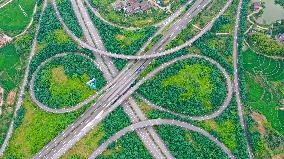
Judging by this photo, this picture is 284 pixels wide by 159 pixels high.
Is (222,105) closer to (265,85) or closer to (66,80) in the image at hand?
(265,85)

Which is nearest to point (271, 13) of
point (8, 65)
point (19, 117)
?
point (8, 65)

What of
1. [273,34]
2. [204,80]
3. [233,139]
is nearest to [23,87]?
[204,80]

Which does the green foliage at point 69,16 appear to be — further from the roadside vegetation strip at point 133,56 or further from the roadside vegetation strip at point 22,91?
the roadside vegetation strip at point 22,91

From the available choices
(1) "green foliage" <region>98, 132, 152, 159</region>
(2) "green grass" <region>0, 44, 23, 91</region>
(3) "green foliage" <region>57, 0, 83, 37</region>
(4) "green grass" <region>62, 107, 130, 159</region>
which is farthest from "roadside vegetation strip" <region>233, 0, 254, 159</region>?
(2) "green grass" <region>0, 44, 23, 91</region>

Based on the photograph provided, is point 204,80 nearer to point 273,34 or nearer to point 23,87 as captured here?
point 273,34

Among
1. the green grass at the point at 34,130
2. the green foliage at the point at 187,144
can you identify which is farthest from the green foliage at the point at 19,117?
the green foliage at the point at 187,144

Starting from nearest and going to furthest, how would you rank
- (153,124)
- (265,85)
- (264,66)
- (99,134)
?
(99,134) → (153,124) → (265,85) → (264,66)

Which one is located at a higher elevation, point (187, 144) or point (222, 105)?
point (187, 144)
